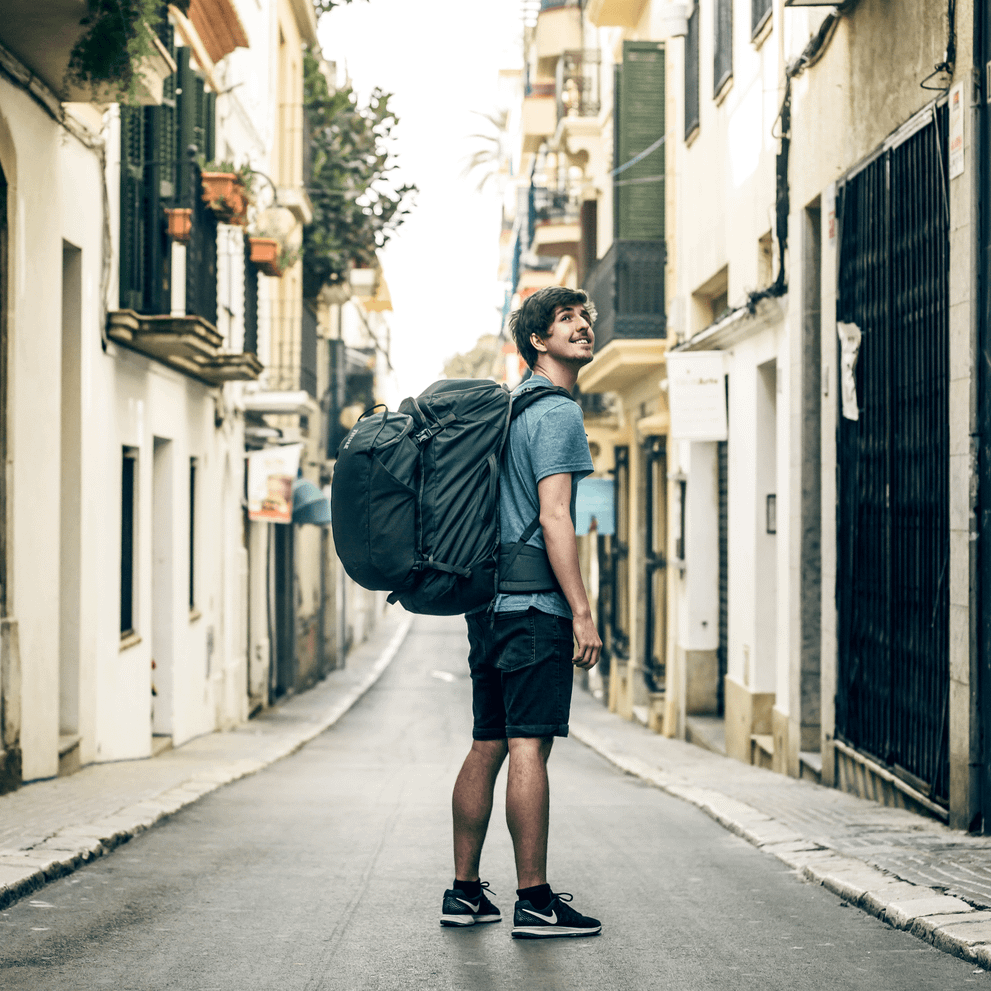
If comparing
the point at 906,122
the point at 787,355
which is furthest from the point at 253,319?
the point at 906,122

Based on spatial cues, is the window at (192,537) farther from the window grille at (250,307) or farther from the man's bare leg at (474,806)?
the man's bare leg at (474,806)

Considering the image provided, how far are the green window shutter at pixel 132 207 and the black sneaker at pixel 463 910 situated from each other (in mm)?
8679

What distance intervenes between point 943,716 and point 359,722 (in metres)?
14.6

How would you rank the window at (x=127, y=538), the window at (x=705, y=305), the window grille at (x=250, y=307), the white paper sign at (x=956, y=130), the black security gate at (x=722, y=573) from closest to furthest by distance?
the white paper sign at (x=956, y=130)
the window at (x=127, y=538)
the black security gate at (x=722, y=573)
the window at (x=705, y=305)
the window grille at (x=250, y=307)

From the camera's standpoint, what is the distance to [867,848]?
6309 millimetres

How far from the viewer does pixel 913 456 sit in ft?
25.8

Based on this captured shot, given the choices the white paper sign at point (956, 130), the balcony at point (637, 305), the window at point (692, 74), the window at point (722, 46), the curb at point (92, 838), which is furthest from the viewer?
the balcony at point (637, 305)

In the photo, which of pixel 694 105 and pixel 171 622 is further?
pixel 694 105

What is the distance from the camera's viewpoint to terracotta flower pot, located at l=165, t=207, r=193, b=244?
12836 mm

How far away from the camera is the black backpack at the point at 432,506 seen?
4344 millimetres

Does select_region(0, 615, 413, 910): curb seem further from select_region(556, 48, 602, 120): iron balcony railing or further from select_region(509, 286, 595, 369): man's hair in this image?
select_region(556, 48, 602, 120): iron balcony railing

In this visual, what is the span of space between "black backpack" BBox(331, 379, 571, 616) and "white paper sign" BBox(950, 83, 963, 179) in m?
3.52

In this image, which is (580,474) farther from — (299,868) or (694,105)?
(694,105)

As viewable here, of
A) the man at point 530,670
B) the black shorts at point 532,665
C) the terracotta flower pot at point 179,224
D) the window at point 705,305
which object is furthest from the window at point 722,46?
the black shorts at point 532,665
